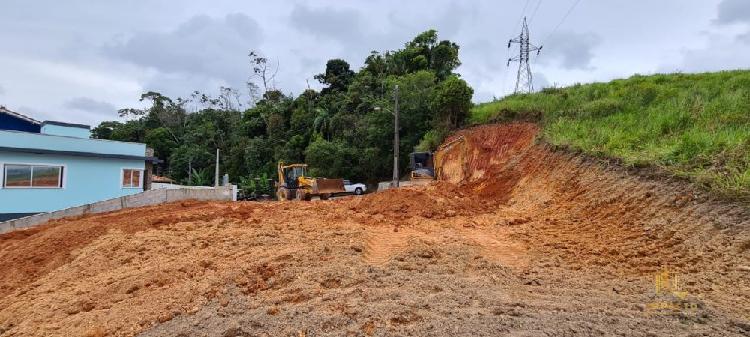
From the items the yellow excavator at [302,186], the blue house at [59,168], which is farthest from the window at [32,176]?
the yellow excavator at [302,186]

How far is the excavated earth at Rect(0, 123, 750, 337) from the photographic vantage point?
14.1 ft

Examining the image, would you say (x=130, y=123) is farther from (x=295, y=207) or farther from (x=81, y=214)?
(x=295, y=207)

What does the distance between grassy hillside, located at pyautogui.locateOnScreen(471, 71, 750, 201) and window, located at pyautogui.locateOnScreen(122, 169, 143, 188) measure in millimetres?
14496

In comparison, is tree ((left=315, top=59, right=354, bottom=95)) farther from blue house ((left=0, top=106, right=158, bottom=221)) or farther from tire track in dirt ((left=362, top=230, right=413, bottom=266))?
tire track in dirt ((left=362, top=230, right=413, bottom=266))

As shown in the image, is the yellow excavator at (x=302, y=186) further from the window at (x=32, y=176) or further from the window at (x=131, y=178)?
the window at (x=32, y=176)

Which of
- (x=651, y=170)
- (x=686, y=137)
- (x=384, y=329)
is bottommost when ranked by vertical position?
(x=384, y=329)

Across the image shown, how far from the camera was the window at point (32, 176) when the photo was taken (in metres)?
16.1

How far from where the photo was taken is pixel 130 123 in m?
54.8

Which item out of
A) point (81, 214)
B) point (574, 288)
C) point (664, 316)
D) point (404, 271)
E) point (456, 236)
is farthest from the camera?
point (81, 214)

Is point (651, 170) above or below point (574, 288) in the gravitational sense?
above

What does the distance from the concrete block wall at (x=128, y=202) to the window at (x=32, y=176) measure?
107 inches

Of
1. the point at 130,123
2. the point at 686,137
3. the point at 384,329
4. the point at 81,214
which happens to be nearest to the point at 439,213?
the point at 686,137

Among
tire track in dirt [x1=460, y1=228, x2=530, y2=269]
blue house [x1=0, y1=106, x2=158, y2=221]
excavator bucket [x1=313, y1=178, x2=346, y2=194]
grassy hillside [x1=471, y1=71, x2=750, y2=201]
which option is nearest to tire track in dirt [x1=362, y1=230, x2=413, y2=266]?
tire track in dirt [x1=460, y1=228, x2=530, y2=269]

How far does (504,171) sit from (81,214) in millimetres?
11911
